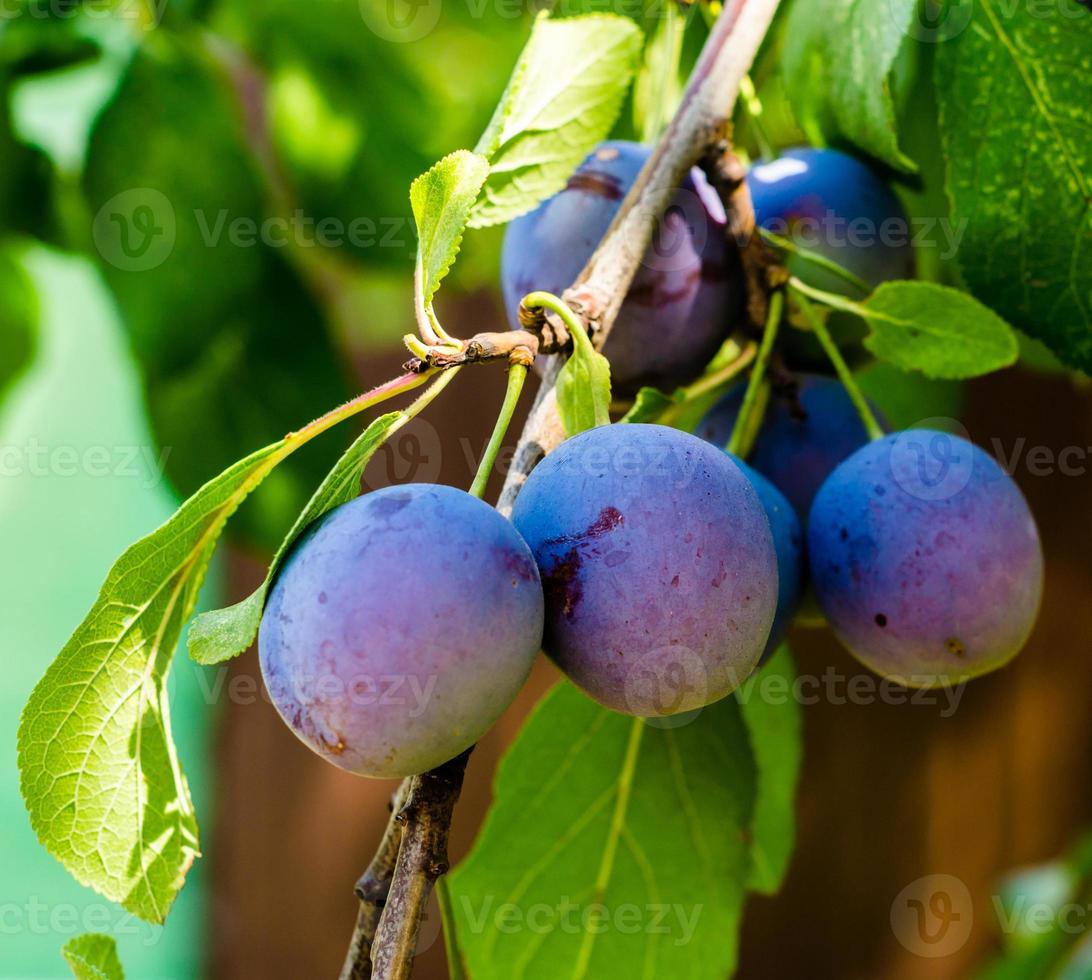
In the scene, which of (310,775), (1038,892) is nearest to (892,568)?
(1038,892)

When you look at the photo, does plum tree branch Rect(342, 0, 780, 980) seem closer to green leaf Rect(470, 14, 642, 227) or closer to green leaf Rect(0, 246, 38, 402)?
green leaf Rect(470, 14, 642, 227)

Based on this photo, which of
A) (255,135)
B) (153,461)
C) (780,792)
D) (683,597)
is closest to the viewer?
(683,597)

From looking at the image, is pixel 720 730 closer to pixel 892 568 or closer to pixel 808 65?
pixel 892 568

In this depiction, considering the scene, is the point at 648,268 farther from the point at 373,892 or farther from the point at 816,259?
the point at 373,892

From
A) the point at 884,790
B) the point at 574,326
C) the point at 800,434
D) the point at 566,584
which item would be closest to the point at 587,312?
the point at 574,326

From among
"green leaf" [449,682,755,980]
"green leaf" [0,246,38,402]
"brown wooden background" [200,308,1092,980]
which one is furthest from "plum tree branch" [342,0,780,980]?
"brown wooden background" [200,308,1092,980]

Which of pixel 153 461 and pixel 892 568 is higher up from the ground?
pixel 892 568
